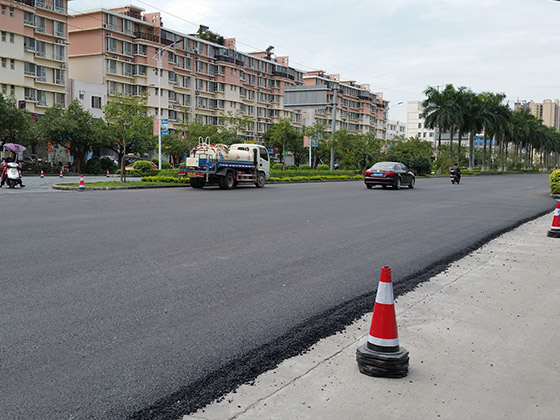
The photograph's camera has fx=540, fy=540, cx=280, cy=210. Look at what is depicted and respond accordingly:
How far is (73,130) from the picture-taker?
4516cm

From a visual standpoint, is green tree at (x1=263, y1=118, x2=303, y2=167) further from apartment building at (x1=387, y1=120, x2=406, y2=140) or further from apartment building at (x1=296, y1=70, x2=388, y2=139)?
apartment building at (x1=387, y1=120, x2=406, y2=140)

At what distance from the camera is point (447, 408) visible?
3.39 metres

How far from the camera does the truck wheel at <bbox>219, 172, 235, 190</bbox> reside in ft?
85.6

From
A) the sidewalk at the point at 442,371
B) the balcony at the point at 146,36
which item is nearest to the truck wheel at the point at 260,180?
the sidewalk at the point at 442,371

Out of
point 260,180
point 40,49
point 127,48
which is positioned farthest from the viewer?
point 127,48

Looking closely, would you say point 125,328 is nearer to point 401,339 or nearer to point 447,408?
point 401,339

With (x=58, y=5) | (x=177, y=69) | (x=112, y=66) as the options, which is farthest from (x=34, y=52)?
(x=177, y=69)

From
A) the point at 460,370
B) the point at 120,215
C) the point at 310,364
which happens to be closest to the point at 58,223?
the point at 120,215

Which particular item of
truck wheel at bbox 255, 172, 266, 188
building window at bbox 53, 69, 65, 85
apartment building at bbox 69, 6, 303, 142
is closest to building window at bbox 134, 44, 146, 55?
apartment building at bbox 69, 6, 303, 142

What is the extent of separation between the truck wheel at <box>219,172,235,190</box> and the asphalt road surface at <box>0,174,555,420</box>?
43.3 feet

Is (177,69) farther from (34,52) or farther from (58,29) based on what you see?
(34,52)

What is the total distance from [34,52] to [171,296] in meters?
55.9

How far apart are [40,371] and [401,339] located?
2880 millimetres

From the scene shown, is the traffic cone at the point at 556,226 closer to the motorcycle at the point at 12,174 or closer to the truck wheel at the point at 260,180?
the truck wheel at the point at 260,180
